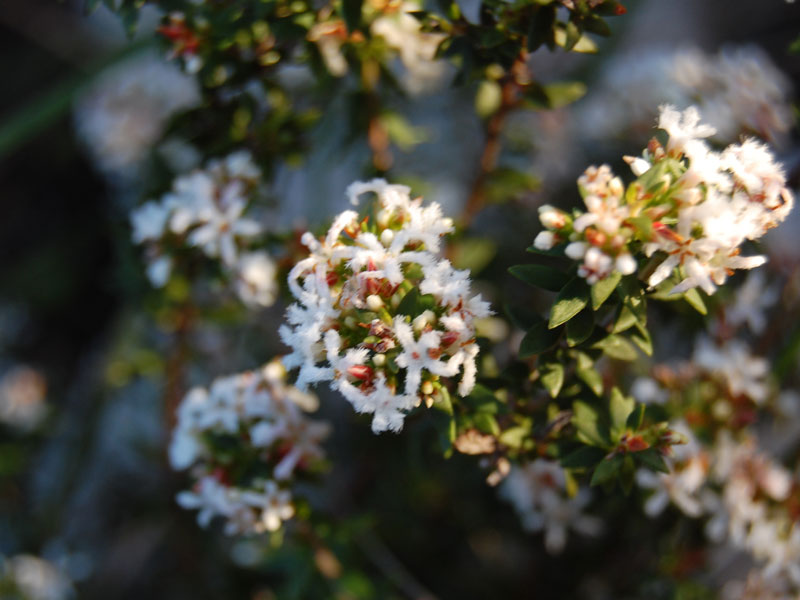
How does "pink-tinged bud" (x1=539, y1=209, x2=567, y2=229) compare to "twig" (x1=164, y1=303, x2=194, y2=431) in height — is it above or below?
above

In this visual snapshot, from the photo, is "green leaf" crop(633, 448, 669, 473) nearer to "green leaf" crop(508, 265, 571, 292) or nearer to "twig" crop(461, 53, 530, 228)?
"green leaf" crop(508, 265, 571, 292)

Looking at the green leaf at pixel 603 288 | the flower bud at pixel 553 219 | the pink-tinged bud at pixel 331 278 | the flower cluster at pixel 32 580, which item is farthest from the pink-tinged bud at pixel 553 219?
the flower cluster at pixel 32 580

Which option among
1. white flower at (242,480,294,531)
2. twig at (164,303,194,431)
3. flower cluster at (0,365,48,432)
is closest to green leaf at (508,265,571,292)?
white flower at (242,480,294,531)

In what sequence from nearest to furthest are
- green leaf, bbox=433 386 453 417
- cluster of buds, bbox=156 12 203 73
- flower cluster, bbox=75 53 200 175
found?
green leaf, bbox=433 386 453 417, cluster of buds, bbox=156 12 203 73, flower cluster, bbox=75 53 200 175

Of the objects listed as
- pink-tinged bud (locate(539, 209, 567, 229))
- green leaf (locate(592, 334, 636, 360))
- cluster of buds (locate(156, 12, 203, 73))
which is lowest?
green leaf (locate(592, 334, 636, 360))

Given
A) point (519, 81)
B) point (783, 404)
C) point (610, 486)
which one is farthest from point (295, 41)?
point (783, 404)

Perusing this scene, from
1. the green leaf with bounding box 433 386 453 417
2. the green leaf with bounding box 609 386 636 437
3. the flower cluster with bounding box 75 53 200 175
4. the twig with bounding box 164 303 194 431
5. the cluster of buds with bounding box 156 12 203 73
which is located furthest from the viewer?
the flower cluster with bounding box 75 53 200 175

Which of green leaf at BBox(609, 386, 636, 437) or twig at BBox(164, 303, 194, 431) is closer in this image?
green leaf at BBox(609, 386, 636, 437)
